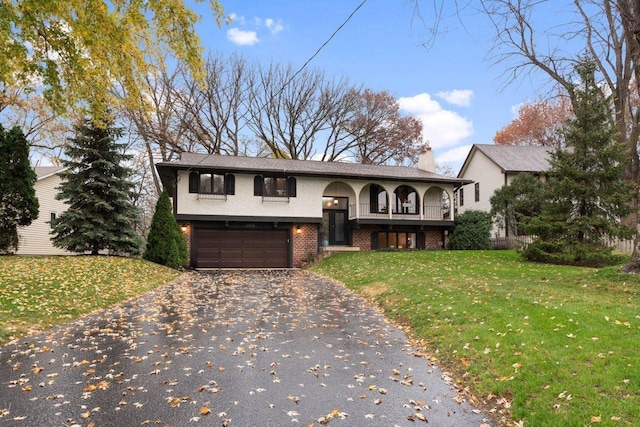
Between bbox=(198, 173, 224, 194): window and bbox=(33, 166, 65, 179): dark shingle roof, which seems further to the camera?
bbox=(33, 166, 65, 179): dark shingle roof

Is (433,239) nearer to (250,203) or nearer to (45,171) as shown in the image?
(250,203)

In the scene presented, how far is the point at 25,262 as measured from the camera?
42.5 feet

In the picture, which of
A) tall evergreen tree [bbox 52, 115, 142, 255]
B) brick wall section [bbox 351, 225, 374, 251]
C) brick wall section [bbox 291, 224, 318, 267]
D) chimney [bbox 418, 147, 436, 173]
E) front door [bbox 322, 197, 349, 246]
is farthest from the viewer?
chimney [bbox 418, 147, 436, 173]

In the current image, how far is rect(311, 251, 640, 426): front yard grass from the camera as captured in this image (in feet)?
12.0

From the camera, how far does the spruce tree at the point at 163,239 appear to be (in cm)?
1708

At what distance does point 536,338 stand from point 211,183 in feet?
57.1

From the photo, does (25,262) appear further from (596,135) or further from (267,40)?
(596,135)

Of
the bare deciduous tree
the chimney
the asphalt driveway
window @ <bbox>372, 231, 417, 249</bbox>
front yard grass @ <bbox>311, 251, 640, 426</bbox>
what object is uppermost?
the bare deciduous tree

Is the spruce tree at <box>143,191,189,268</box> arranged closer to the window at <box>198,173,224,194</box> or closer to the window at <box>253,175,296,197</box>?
the window at <box>198,173,224,194</box>

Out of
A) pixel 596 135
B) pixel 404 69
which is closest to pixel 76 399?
pixel 404 69

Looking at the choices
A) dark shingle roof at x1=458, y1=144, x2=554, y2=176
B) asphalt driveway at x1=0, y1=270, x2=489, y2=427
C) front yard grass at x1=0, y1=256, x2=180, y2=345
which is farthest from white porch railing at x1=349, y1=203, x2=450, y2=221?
asphalt driveway at x1=0, y1=270, x2=489, y2=427

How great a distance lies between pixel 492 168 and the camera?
26.2m

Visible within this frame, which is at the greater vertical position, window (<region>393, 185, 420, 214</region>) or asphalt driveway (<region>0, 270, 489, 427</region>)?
window (<region>393, 185, 420, 214</region>)

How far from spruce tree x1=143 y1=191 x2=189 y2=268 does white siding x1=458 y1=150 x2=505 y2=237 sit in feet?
58.7
